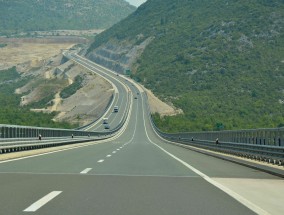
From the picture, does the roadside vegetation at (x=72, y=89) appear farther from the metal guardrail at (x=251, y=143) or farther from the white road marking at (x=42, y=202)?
the white road marking at (x=42, y=202)

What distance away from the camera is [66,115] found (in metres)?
146

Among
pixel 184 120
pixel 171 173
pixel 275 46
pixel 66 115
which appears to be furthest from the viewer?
pixel 275 46

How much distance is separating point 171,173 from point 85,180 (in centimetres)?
359

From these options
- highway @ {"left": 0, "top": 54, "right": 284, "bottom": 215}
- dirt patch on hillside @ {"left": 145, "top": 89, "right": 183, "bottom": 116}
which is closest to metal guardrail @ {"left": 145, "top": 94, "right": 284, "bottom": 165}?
highway @ {"left": 0, "top": 54, "right": 284, "bottom": 215}

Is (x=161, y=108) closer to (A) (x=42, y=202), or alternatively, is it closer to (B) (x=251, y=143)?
(B) (x=251, y=143)

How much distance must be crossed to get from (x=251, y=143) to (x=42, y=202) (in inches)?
718

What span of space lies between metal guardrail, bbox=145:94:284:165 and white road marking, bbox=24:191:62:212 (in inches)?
411

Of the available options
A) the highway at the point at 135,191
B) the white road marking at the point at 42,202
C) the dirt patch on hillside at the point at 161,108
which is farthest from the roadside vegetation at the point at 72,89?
the white road marking at the point at 42,202

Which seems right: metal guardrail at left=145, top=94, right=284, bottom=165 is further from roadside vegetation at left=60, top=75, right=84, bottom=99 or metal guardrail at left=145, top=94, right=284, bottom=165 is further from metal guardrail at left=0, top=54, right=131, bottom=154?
roadside vegetation at left=60, top=75, right=84, bottom=99

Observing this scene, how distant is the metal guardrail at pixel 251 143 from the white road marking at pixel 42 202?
10.4 meters

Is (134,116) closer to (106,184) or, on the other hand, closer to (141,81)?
(141,81)

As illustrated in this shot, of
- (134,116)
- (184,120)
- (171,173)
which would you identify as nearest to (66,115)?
(134,116)

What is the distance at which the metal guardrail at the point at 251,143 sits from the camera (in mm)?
21906

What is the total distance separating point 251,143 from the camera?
2773 cm
